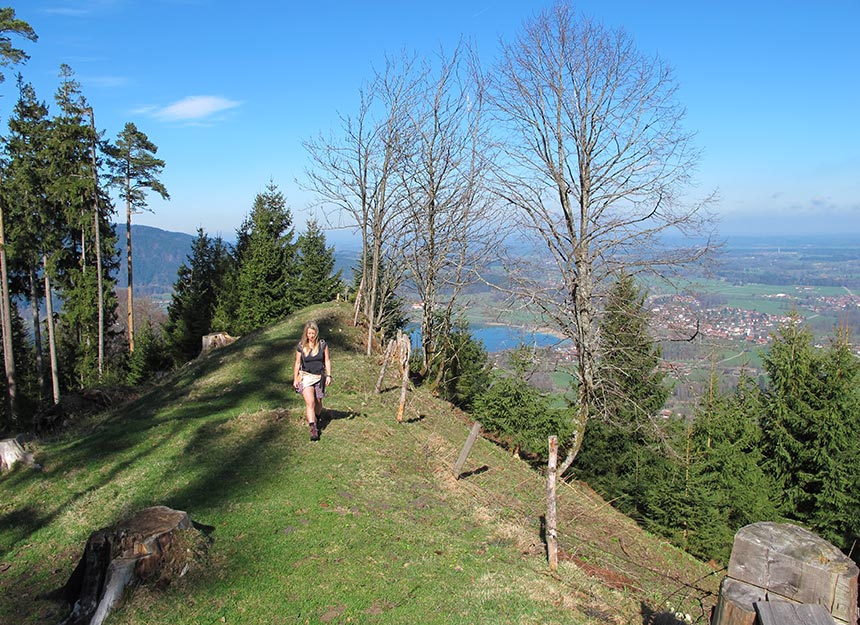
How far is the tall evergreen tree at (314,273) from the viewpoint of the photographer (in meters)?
39.1

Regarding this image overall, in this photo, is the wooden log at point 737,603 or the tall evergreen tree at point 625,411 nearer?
the wooden log at point 737,603

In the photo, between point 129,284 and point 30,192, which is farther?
point 129,284

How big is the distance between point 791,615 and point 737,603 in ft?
1.25

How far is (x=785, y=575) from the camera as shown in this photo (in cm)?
300

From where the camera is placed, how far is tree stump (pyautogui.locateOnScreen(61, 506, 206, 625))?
19.2 ft

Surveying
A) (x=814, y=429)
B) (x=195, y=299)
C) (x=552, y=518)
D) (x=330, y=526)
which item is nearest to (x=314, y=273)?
(x=195, y=299)

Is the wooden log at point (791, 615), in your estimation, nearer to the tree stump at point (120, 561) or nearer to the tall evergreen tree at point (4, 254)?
the tree stump at point (120, 561)

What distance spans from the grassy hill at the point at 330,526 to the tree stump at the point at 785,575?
8.28 ft

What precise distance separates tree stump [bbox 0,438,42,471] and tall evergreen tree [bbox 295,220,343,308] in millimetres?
27145

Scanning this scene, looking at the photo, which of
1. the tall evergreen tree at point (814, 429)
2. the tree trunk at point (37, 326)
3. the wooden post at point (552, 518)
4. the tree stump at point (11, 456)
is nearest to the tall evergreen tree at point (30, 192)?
the tree trunk at point (37, 326)

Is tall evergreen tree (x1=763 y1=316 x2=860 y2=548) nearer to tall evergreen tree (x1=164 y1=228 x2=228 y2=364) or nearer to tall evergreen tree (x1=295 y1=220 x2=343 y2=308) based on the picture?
tall evergreen tree (x1=295 y1=220 x2=343 y2=308)

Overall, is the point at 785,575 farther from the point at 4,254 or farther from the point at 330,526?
the point at 4,254

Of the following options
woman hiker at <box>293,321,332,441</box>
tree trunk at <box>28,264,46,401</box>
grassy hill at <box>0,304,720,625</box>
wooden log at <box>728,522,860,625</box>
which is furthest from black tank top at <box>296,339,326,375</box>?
tree trunk at <box>28,264,46,401</box>

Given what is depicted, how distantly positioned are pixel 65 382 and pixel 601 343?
111 feet
